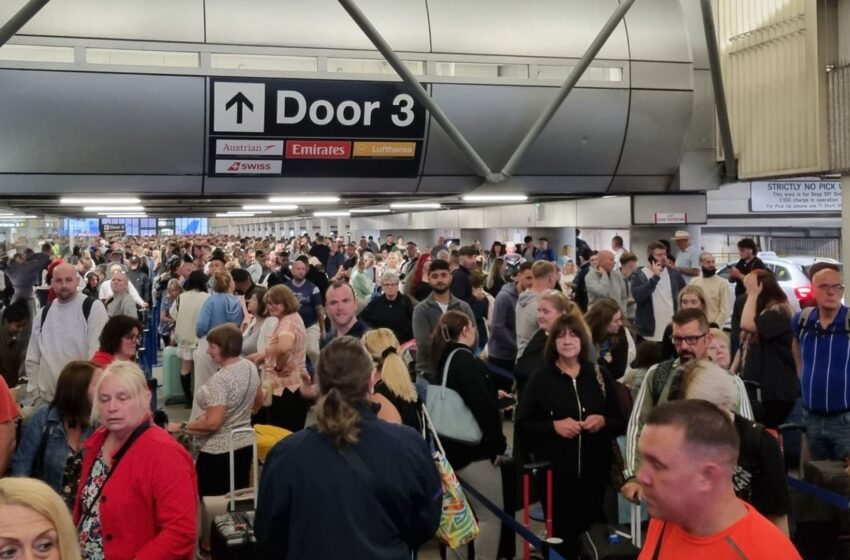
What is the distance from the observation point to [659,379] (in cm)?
485

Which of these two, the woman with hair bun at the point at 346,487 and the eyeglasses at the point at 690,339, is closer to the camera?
the woman with hair bun at the point at 346,487

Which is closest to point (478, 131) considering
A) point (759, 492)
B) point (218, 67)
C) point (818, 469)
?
point (218, 67)

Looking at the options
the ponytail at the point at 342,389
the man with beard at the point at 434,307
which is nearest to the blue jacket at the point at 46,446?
the ponytail at the point at 342,389

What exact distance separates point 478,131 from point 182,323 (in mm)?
4800

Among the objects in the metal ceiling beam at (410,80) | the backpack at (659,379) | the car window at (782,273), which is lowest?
the backpack at (659,379)

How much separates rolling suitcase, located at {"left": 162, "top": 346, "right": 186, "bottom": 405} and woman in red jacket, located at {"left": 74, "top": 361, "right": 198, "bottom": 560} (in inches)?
324

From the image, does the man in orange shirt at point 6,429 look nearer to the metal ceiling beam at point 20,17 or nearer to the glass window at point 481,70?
the metal ceiling beam at point 20,17

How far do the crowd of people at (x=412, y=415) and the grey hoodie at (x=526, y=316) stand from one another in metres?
0.02

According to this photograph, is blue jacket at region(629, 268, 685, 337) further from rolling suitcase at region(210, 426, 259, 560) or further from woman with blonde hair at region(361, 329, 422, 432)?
rolling suitcase at region(210, 426, 259, 560)

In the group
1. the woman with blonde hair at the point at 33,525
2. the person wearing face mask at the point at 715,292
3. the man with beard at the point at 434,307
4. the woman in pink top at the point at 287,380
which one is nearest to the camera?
the woman with blonde hair at the point at 33,525

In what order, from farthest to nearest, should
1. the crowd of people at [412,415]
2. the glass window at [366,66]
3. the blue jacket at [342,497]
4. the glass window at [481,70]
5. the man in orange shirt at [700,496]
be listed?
the glass window at [481,70], the glass window at [366,66], the blue jacket at [342,497], the crowd of people at [412,415], the man in orange shirt at [700,496]

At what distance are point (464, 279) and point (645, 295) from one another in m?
2.25

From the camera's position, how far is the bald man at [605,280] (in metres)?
11.0

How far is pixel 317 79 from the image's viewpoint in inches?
443
